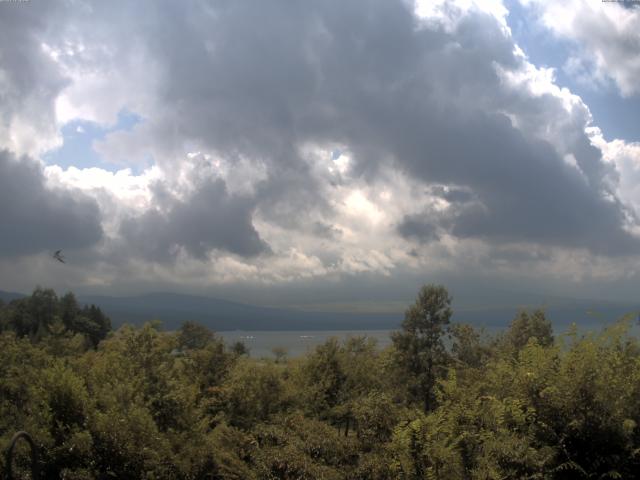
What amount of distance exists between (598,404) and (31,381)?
63.5 ft

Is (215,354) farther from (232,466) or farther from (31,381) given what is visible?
(232,466)

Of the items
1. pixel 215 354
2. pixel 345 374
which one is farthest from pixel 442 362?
pixel 215 354

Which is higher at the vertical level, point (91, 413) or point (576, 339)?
point (576, 339)

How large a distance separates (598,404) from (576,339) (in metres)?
2.65

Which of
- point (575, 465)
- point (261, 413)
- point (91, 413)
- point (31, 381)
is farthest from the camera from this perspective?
point (261, 413)

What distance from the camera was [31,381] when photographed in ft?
71.2

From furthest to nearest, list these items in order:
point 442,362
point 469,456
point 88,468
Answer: point 442,362, point 88,468, point 469,456

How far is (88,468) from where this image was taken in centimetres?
1600

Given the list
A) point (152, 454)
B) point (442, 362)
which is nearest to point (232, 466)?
point (152, 454)

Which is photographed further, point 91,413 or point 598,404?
point 91,413

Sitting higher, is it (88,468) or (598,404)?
(598,404)

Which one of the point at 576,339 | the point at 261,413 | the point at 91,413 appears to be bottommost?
the point at 261,413

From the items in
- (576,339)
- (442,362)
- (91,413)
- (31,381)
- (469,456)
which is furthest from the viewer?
(442,362)

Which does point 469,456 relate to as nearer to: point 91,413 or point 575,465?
point 575,465
